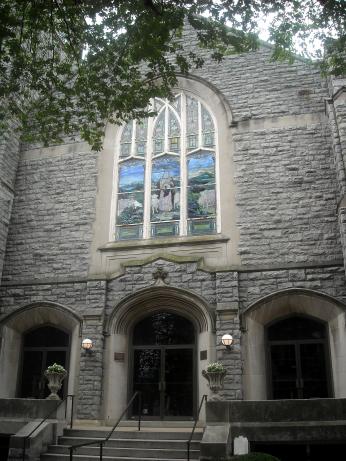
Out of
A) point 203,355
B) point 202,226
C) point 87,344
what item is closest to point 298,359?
point 203,355

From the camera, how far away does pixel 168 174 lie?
14.0m

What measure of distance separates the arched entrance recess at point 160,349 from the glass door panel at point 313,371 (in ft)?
7.07

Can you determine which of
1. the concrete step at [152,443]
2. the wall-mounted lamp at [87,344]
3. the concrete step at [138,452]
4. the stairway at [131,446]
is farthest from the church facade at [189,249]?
the concrete step at [138,452]

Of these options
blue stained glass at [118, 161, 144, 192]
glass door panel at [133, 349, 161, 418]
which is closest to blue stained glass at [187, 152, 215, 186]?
blue stained glass at [118, 161, 144, 192]

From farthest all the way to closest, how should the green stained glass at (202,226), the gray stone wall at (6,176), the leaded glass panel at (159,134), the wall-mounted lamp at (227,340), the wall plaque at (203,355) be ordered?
the leaded glass panel at (159,134) < the gray stone wall at (6,176) < the green stained glass at (202,226) < the wall plaque at (203,355) < the wall-mounted lamp at (227,340)

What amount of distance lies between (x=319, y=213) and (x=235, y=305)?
10.4 feet

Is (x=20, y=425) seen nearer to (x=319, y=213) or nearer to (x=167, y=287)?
(x=167, y=287)

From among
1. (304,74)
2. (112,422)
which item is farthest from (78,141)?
(112,422)

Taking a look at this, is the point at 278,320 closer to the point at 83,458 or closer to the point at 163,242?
the point at 163,242

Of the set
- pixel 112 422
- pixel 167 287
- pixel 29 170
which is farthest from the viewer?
pixel 29 170

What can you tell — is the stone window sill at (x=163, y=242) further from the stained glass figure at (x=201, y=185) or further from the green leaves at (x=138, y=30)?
the green leaves at (x=138, y=30)

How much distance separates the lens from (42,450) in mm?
9102

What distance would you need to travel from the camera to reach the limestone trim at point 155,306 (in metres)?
12.1

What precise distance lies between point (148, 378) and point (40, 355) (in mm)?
3117
